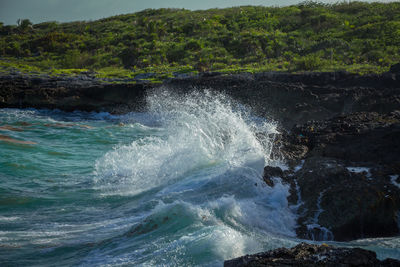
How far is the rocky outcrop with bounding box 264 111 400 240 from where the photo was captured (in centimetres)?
469

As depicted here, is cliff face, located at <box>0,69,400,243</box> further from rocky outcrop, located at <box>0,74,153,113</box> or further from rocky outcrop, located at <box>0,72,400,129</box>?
rocky outcrop, located at <box>0,74,153,113</box>

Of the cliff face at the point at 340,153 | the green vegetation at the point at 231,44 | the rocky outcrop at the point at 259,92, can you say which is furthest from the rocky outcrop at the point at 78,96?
the cliff face at the point at 340,153

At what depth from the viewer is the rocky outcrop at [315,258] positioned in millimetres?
2869

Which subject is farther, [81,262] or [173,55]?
[173,55]

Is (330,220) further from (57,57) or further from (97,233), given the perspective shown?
(57,57)

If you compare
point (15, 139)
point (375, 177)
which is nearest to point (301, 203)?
point (375, 177)

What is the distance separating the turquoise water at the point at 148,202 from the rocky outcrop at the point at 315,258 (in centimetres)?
74

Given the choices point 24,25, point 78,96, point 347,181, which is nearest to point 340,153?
point 347,181

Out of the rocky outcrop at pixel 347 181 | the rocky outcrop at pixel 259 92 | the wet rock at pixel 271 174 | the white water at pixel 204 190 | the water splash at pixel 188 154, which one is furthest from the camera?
the rocky outcrop at pixel 259 92

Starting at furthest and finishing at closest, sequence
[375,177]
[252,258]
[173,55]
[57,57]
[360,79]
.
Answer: [57,57]
[173,55]
[360,79]
[375,177]
[252,258]

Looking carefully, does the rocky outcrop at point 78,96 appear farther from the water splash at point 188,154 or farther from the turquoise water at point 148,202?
the water splash at point 188,154

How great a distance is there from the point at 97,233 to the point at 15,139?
8154mm

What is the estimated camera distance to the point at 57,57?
35375 millimetres

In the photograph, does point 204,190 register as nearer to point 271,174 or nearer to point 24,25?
point 271,174
